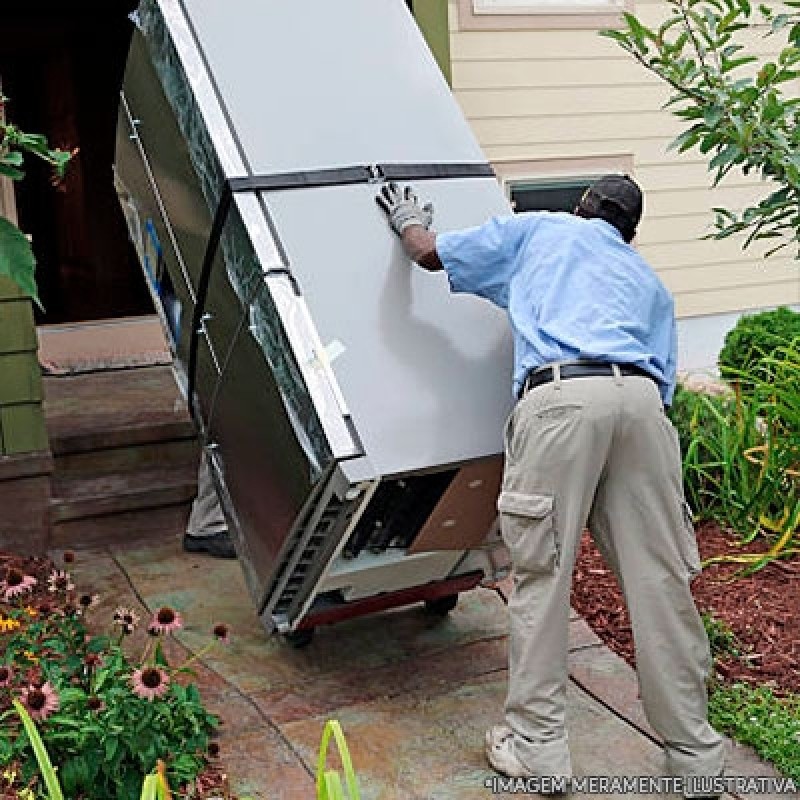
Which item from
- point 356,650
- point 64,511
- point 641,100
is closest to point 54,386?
point 64,511

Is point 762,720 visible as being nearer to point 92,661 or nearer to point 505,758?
→ point 505,758

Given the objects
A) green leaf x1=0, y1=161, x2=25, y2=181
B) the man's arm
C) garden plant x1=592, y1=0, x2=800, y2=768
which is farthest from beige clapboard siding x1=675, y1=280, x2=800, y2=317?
green leaf x1=0, y1=161, x2=25, y2=181

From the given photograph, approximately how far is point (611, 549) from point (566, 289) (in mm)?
819

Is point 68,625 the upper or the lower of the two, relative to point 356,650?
upper

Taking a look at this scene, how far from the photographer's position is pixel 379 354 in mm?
3293

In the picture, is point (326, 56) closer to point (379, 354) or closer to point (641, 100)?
point (379, 354)

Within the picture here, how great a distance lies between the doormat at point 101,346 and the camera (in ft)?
24.7

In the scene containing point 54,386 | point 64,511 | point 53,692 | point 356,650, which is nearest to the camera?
point 53,692

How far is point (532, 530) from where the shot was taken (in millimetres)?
3166

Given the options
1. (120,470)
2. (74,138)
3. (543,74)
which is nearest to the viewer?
(120,470)

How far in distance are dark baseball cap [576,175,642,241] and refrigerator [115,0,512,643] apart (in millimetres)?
439

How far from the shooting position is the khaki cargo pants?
312 cm

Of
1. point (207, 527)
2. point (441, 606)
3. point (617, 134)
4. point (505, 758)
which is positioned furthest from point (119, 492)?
point (617, 134)

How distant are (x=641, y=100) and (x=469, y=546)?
4998 mm
